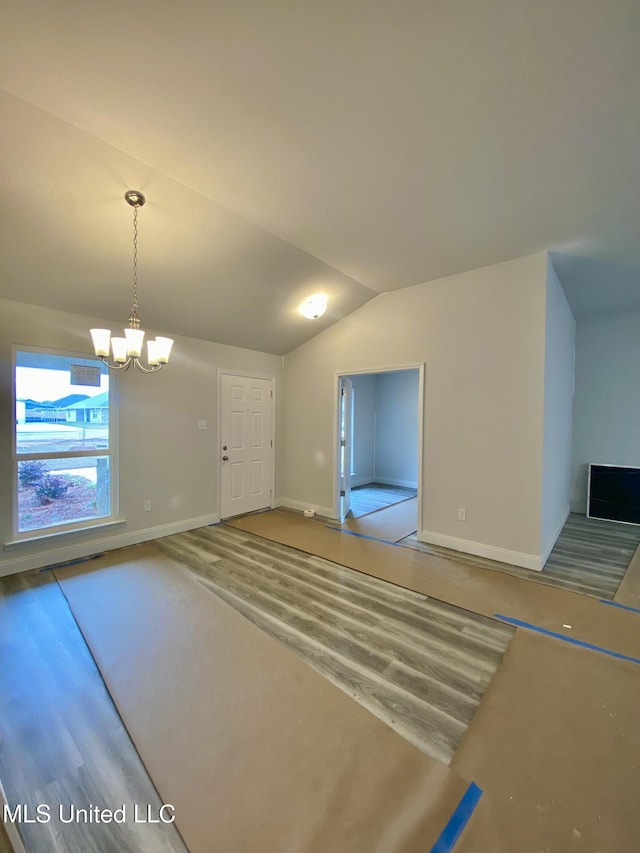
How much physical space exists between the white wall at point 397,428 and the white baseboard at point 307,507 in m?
2.79

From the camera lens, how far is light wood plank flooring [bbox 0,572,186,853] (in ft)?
3.86

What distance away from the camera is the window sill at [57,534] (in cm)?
304

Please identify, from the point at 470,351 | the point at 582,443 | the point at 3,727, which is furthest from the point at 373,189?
the point at 582,443

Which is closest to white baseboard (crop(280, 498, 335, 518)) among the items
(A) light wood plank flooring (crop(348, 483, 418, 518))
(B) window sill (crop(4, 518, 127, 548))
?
(A) light wood plank flooring (crop(348, 483, 418, 518))

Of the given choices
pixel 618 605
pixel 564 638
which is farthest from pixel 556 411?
pixel 564 638

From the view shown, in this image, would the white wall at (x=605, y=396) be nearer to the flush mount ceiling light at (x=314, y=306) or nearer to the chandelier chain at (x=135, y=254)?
the flush mount ceiling light at (x=314, y=306)

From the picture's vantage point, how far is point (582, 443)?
16.8 feet

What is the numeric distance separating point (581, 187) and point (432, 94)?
49.2 inches

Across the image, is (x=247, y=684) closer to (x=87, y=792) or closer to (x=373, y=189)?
(x=87, y=792)

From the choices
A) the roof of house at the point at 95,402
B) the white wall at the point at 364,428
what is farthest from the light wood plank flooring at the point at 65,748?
the white wall at the point at 364,428

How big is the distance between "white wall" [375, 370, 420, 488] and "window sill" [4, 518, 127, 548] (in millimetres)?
5177

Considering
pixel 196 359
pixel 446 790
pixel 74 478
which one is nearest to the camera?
pixel 446 790

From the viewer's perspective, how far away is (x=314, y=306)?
4000mm

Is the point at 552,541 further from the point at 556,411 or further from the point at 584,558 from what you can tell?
the point at 556,411
